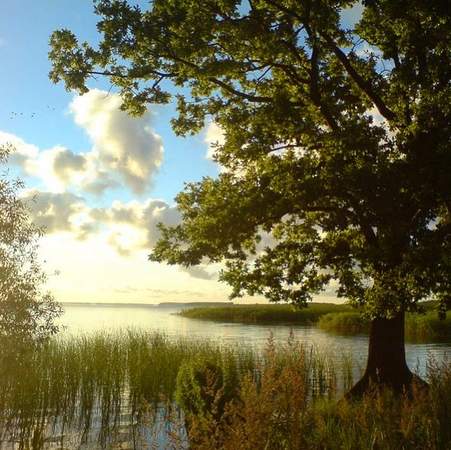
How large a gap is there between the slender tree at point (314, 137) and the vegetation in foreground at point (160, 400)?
267 centimetres

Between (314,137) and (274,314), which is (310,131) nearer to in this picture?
(314,137)

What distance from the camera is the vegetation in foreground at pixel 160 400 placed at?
7.87 m

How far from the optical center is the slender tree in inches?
579

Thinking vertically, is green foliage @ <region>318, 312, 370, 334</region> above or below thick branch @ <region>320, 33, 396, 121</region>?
below

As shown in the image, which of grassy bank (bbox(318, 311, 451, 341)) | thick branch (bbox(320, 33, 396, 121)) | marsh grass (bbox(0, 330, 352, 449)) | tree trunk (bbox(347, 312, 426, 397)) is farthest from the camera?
grassy bank (bbox(318, 311, 451, 341))

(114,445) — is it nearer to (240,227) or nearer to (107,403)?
(107,403)

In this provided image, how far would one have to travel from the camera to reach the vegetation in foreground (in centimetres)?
787

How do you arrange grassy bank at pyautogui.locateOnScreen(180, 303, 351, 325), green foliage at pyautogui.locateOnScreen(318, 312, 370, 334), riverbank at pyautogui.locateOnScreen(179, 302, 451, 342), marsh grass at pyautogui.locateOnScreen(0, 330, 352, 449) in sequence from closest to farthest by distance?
marsh grass at pyautogui.locateOnScreen(0, 330, 352, 449), riverbank at pyautogui.locateOnScreen(179, 302, 451, 342), green foliage at pyautogui.locateOnScreen(318, 312, 370, 334), grassy bank at pyautogui.locateOnScreen(180, 303, 351, 325)

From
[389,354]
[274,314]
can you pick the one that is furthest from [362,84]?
[274,314]

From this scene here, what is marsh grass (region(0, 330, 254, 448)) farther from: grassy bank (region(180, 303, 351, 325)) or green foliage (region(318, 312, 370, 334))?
grassy bank (region(180, 303, 351, 325))

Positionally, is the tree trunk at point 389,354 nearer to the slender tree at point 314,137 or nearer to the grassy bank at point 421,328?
the slender tree at point 314,137

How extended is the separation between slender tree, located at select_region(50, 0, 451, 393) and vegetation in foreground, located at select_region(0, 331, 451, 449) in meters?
2.67

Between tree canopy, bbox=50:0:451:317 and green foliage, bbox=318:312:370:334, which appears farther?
green foliage, bbox=318:312:370:334

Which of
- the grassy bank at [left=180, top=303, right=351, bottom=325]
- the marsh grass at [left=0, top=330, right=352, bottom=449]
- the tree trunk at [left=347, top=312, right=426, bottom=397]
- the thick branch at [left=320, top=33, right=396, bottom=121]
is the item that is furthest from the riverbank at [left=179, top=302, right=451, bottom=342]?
the thick branch at [left=320, top=33, right=396, bottom=121]
